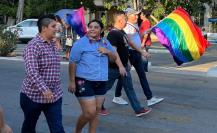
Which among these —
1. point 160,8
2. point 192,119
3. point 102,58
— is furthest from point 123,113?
point 160,8

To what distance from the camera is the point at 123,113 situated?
829cm

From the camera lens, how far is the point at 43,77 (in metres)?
5.04

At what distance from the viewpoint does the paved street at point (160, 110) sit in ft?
24.0

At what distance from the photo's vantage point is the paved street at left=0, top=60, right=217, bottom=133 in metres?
7.30

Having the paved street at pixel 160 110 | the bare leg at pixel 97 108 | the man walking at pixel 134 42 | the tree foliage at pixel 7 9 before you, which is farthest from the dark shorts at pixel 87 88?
the tree foliage at pixel 7 9

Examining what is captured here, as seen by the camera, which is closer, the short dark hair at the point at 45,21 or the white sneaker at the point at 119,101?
the short dark hair at the point at 45,21

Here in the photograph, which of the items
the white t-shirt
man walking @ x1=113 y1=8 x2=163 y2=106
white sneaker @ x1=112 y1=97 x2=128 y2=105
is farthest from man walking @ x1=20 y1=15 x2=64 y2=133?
white sneaker @ x1=112 y1=97 x2=128 y2=105

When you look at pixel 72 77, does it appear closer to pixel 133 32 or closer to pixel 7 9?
pixel 133 32

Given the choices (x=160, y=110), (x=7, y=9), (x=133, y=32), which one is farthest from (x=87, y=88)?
(x=7, y=9)

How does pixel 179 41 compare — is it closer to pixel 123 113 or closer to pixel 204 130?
pixel 123 113

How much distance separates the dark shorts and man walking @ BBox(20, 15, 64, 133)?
2.02ft

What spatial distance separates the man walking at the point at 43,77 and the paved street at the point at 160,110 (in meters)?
1.88

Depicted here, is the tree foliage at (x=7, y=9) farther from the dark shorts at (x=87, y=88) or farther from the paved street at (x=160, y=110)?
the dark shorts at (x=87, y=88)

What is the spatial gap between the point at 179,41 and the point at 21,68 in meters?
6.24
